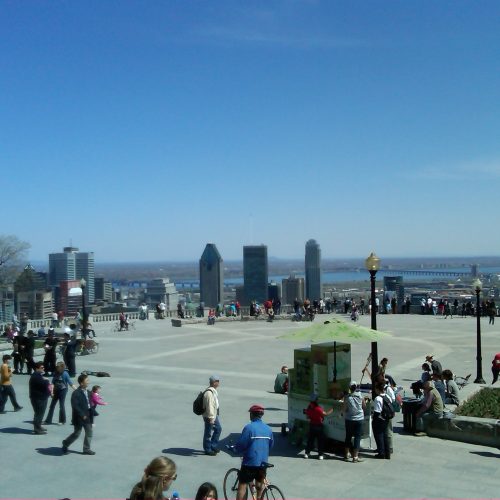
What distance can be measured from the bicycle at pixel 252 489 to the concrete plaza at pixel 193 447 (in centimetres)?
55

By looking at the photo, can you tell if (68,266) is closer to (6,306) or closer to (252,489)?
(6,306)

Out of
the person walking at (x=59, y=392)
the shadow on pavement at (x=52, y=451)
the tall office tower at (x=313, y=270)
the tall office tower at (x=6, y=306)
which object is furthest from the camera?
the tall office tower at (x=313, y=270)

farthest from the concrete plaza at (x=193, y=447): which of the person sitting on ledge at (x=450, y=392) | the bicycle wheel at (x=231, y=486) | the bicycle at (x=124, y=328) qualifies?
the bicycle at (x=124, y=328)

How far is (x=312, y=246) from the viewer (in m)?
176

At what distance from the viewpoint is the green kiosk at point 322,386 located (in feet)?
38.9

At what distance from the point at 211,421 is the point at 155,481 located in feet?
20.8

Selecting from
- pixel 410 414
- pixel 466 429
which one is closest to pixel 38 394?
pixel 410 414

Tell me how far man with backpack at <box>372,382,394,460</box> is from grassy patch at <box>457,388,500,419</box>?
3025 mm

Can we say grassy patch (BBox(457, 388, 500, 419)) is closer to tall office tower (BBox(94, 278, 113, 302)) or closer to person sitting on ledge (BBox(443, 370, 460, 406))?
person sitting on ledge (BBox(443, 370, 460, 406))

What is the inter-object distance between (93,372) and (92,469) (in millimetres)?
10250

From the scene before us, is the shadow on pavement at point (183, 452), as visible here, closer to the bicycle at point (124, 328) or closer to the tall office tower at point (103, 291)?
the bicycle at point (124, 328)

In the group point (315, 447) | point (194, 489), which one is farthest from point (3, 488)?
point (315, 447)

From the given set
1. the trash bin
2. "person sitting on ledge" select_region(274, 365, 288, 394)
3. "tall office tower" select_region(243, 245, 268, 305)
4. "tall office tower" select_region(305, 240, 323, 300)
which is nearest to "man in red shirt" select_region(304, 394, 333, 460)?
the trash bin

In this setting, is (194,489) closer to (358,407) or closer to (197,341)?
(358,407)
